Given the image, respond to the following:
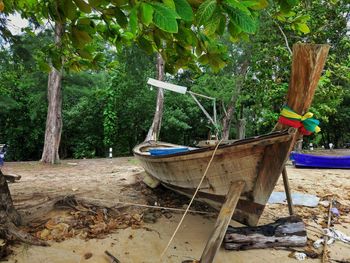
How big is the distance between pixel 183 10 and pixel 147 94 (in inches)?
647

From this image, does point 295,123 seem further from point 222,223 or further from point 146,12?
point 146,12

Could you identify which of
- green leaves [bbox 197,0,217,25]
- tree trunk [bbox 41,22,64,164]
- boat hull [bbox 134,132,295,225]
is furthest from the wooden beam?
tree trunk [bbox 41,22,64,164]

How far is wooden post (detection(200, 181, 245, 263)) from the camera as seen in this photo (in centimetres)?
257

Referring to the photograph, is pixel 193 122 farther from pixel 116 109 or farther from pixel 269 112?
pixel 269 112

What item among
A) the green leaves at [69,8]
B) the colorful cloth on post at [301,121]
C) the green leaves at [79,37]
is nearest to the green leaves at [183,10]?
the green leaves at [69,8]

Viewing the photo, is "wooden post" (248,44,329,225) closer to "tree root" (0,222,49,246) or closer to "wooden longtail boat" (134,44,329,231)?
"wooden longtail boat" (134,44,329,231)

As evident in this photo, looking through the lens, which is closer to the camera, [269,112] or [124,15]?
[124,15]

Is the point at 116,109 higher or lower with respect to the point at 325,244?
higher

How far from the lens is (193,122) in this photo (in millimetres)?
19984

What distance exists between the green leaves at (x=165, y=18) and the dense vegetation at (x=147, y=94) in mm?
8945

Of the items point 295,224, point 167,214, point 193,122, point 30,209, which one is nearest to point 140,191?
point 167,214

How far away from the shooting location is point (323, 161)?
31.4ft

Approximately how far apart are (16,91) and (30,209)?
598 inches

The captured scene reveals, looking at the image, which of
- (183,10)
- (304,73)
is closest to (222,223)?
(304,73)
